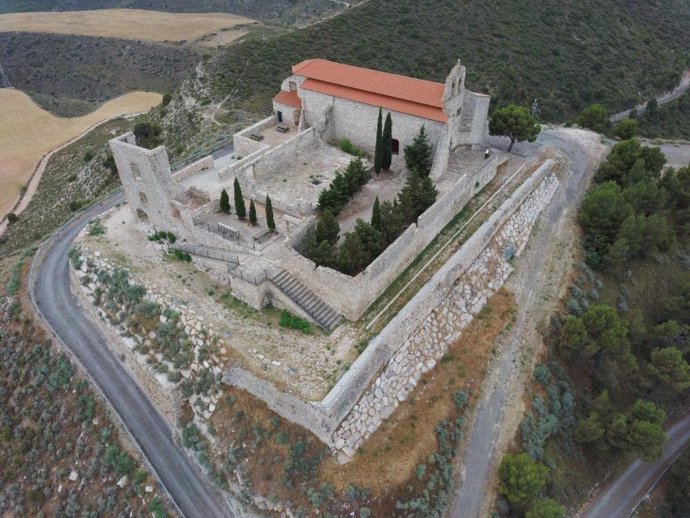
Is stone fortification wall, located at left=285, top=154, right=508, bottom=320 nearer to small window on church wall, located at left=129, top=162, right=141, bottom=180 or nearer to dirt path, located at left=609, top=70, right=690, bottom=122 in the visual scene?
small window on church wall, located at left=129, top=162, right=141, bottom=180

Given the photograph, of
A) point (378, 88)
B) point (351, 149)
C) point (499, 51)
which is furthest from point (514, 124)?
point (499, 51)

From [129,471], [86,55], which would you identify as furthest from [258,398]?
[86,55]

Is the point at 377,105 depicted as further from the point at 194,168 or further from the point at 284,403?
the point at 284,403

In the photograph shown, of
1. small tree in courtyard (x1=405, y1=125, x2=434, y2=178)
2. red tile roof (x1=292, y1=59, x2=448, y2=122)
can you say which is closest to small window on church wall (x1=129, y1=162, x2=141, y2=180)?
red tile roof (x1=292, y1=59, x2=448, y2=122)

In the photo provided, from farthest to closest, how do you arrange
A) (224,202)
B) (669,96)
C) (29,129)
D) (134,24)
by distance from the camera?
(134,24) < (669,96) < (29,129) < (224,202)

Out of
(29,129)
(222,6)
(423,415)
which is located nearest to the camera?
(423,415)

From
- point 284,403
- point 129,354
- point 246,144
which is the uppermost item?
point 246,144

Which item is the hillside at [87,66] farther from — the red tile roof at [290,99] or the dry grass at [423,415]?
the dry grass at [423,415]
